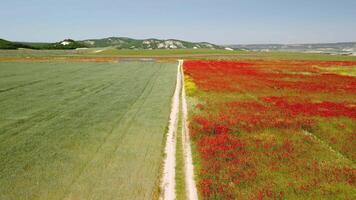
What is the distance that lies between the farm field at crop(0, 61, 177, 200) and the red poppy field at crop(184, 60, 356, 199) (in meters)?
2.18

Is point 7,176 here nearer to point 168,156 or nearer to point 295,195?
point 168,156

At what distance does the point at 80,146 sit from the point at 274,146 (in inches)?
360

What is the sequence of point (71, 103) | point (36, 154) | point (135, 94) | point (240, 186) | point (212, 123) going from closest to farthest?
point (240, 186) → point (36, 154) → point (212, 123) → point (71, 103) → point (135, 94)

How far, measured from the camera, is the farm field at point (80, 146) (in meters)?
11.3

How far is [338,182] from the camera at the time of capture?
12.2m

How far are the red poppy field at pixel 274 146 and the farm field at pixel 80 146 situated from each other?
2182 mm


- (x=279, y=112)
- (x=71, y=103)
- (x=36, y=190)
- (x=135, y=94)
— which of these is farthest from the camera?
(x=135, y=94)

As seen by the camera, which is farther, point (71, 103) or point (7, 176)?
point (71, 103)

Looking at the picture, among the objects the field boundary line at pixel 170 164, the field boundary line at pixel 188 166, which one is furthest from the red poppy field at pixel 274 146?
the field boundary line at pixel 170 164

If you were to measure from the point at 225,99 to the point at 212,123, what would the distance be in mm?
10307

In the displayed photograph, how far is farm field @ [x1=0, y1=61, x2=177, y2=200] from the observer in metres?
11.3

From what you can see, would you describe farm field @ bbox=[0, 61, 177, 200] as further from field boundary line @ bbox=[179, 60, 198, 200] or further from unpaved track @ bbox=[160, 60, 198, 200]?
field boundary line @ bbox=[179, 60, 198, 200]

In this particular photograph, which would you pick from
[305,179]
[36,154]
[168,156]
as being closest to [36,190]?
[36,154]

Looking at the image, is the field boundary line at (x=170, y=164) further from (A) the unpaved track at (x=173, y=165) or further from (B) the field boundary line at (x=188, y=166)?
(B) the field boundary line at (x=188, y=166)
